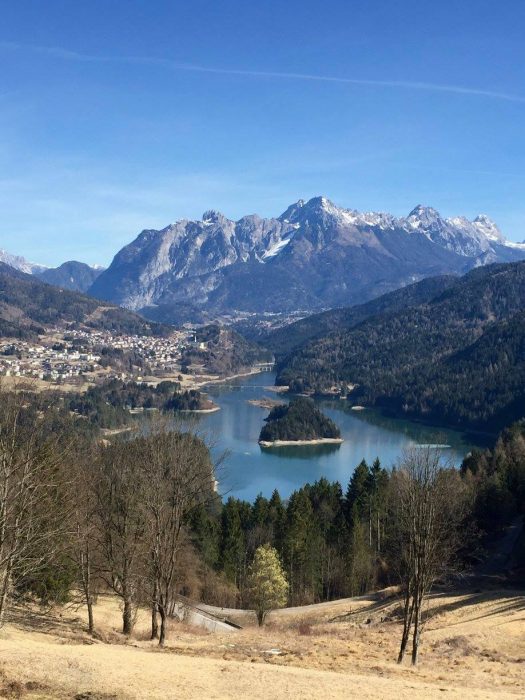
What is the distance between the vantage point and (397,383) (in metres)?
170

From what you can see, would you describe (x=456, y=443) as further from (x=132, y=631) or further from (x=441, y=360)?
(x=132, y=631)

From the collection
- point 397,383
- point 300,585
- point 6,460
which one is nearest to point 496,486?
point 300,585

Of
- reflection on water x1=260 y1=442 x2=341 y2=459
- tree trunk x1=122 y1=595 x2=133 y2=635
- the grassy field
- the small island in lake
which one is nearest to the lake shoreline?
the small island in lake

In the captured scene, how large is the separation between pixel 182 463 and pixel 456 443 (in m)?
97.8

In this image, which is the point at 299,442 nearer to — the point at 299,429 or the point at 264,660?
the point at 299,429

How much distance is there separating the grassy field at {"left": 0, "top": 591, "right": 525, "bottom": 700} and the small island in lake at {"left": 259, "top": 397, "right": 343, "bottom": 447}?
82280 mm

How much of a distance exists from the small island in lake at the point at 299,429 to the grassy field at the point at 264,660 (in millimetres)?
82280

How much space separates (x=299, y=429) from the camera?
114 metres

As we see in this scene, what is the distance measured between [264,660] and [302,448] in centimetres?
9134

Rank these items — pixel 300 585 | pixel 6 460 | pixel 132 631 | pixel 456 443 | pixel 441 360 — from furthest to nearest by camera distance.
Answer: pixel 441 360
pixel 456 443
pixel 300 585
pixel 132 631
pixel 6 460

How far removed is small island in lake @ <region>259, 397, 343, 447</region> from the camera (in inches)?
4367

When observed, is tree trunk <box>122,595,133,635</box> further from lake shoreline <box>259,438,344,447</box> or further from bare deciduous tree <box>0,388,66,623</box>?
lake shoreline <box>259,438,344,447</box>

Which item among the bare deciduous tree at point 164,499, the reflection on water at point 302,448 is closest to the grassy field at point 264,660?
the bare deciduous tree at point 164,499

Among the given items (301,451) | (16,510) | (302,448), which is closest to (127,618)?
(16,510)
